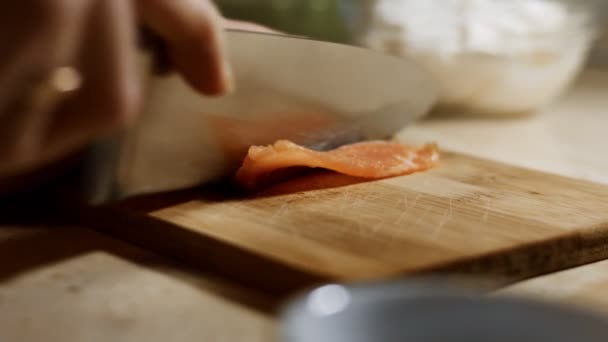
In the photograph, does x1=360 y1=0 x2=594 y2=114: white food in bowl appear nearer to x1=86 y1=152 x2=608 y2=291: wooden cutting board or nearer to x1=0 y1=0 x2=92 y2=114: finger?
x1=86 y1=152 x2=608 y2=291: wooden cutting board

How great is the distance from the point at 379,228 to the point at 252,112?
22 cm

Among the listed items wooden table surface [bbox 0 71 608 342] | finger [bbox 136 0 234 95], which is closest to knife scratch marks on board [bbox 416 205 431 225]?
wooden table surface [bbox 0 71 608 342]

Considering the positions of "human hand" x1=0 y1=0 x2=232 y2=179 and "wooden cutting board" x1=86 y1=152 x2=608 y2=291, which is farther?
"wooden cutting board" x1=86 y1=152 x2=608 y2=291

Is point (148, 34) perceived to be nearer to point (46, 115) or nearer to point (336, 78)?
point (46, 115)

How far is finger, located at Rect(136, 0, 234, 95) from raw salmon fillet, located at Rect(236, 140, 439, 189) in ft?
0.61

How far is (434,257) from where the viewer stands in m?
0.73

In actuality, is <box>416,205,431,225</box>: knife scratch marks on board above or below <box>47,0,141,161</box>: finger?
below

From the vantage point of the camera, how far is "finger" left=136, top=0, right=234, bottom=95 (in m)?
0.72

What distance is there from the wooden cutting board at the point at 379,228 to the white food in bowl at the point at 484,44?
519 millimetres

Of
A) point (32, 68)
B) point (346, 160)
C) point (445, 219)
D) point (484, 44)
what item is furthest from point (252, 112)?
point (484, 44)

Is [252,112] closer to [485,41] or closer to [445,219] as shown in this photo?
[445,219]

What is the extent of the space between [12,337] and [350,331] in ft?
0.92

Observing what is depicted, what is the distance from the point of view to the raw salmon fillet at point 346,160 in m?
0.95

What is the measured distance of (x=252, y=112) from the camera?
94 centimetres
